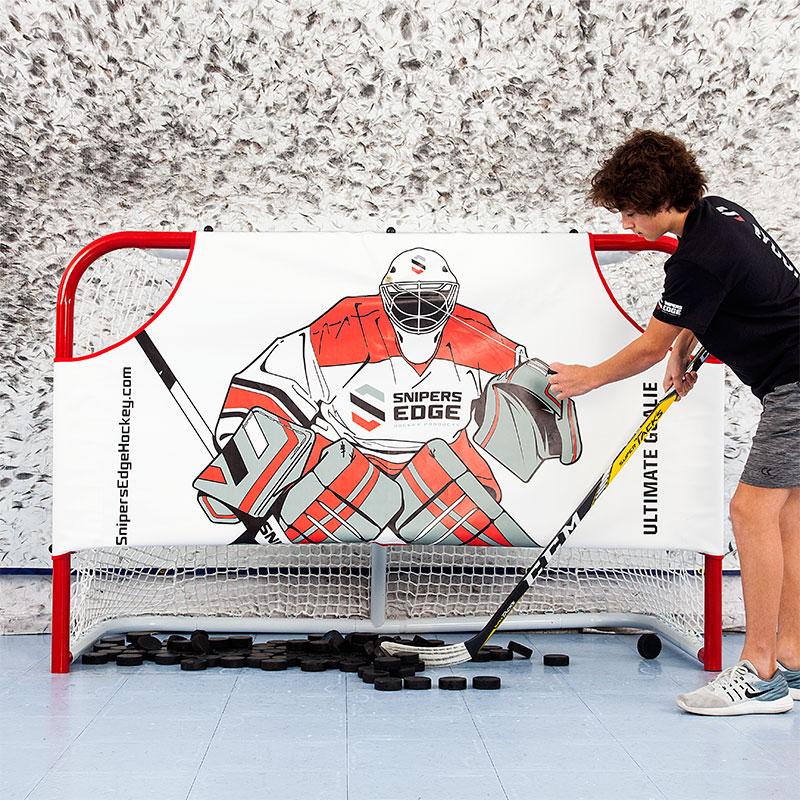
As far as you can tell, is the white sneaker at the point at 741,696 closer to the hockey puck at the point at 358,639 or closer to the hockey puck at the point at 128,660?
the hockey puck at the point at 358,639

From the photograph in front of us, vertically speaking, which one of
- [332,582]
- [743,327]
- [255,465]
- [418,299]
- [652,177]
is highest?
[652,177]

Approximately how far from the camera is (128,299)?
285cm

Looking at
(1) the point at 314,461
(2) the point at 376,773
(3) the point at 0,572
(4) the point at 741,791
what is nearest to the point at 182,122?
(1) the point at 314,461

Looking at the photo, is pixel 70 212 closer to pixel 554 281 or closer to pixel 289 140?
pixel 289 140

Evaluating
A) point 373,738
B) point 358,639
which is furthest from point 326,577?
point 373,738

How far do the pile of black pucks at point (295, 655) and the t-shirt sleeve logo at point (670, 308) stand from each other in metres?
0.95

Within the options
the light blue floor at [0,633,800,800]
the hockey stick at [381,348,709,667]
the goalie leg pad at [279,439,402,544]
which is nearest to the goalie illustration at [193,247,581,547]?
the goalie leg pad at [279,439,402,544]

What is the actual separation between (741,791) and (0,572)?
222 cm

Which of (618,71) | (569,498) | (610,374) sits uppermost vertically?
(618,71)

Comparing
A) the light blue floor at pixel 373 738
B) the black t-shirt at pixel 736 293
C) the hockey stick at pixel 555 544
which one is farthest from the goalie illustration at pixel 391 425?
the black t-shirt at pixel 736 293

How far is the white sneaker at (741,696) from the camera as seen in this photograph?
6.59 ft

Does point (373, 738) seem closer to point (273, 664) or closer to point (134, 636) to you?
point (273, 664)

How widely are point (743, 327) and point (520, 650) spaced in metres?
1.06

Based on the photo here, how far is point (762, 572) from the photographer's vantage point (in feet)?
6.75
